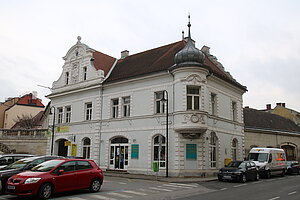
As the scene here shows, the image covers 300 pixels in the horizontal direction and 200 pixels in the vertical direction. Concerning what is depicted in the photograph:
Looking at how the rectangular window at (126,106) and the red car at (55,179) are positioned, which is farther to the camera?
the rectangular window at (126,106)

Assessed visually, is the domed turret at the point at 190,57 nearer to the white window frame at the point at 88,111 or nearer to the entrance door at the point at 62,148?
the white window frame at the point at 88,111

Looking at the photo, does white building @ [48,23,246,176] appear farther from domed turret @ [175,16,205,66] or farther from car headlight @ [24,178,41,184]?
car headlight @ [24,178,41,184]

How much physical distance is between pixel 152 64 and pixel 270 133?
19389 millimetres

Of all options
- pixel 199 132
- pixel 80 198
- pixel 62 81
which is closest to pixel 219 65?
pixel 199 132

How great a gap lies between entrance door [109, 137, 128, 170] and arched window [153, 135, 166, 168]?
3.22 m

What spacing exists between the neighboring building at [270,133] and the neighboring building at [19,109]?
1858 inches

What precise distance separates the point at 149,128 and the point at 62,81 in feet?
46.5

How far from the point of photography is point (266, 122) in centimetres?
4269

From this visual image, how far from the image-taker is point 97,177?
14484 millimetres

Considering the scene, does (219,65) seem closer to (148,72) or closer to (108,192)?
(148,72)

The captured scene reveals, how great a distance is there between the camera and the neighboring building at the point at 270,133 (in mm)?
35500

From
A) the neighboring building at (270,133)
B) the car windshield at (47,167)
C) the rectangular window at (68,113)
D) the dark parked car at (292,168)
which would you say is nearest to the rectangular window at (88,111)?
the rectangular window at (68,113)

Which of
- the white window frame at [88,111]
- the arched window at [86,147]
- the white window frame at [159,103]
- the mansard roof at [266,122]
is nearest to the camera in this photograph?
the white window frame at [159,103]

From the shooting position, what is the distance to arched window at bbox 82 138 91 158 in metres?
30.6
